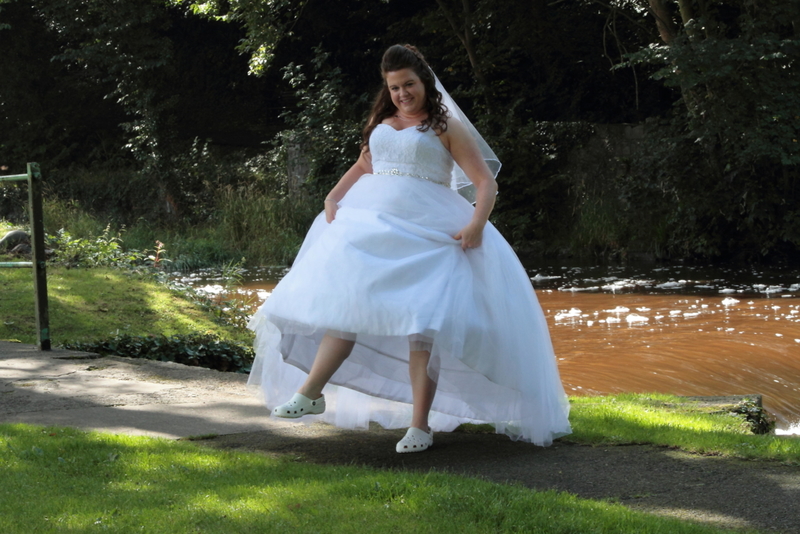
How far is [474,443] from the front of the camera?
3.94 metres

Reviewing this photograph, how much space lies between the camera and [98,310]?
25.8ft

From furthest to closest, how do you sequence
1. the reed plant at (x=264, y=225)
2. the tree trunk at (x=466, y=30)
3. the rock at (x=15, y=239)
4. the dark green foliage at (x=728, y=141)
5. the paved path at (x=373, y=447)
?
the tree trunk at (x=466, y=30)
the reed plant at (x=264, y=225)
the dark green foliage at (x=728, y=141)
the rock at (x=15, y=239)
the paved path at (x=373, y=447)

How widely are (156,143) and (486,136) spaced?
9.10 meters

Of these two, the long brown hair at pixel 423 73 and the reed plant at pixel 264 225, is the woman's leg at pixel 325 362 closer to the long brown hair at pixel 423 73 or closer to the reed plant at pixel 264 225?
the long brown hair at pixel 423 73

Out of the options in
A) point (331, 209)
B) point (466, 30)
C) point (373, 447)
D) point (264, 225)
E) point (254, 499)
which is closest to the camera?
point (254, 499)

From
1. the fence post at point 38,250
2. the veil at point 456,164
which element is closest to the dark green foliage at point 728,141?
the veil at point 456,164

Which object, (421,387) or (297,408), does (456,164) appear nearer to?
(421,387)

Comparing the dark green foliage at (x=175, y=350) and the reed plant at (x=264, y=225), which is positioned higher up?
the reed plant at (x=264, y=225)

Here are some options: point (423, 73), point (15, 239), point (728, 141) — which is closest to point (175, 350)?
point (423, 73)

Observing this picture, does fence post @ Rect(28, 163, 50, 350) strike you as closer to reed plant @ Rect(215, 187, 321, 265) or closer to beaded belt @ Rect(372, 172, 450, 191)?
beaded belt @ Rect(372, 172, 450, 191)

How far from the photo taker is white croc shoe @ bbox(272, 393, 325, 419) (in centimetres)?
367

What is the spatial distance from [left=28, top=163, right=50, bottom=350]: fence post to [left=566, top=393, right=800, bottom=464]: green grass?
353 centimetres

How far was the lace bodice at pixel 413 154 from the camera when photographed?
3951 mm

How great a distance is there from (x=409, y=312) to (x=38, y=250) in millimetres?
3461
